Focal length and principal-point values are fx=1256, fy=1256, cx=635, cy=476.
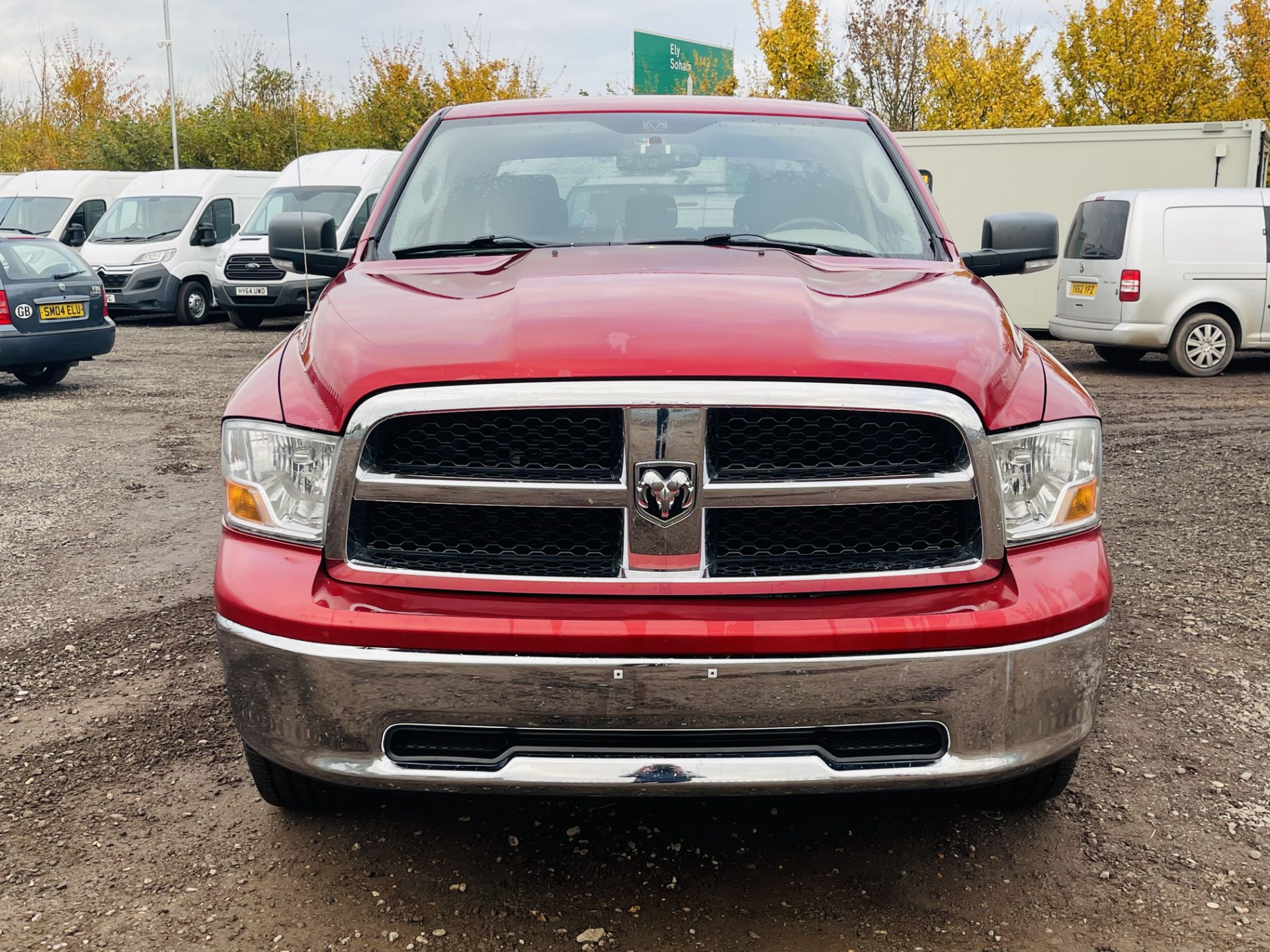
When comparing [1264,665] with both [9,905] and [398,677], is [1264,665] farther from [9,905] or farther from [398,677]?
[9,905]

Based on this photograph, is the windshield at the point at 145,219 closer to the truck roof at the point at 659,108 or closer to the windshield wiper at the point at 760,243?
the truck roof at the point at 659,108

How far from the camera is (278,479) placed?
264cm

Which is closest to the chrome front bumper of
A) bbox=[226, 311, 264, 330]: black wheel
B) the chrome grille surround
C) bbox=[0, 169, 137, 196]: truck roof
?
the chrome grille surround

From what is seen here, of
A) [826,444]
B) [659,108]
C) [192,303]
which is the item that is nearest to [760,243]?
[659,108]

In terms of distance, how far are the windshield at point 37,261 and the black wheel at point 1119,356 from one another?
37.2ft

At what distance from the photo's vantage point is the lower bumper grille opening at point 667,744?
246 centimetres

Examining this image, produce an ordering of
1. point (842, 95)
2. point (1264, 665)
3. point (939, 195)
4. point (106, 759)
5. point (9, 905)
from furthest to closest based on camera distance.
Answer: point (842, 95) → point (939, 195) → point (1264, 665) → point (106, 759) → point (9, 905)

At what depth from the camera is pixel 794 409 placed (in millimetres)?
2428

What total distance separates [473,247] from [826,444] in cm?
158

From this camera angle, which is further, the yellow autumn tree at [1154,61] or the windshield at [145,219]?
the yellow autumn tree at [1154,61]

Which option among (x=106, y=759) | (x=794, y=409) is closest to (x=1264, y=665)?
(x=794, y=409)

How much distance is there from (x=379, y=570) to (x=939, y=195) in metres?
16.6

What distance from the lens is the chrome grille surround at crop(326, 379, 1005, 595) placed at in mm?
2406

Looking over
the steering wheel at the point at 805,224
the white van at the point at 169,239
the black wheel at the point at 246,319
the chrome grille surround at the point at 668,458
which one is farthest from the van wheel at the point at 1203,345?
the white van at the point at 169,239
